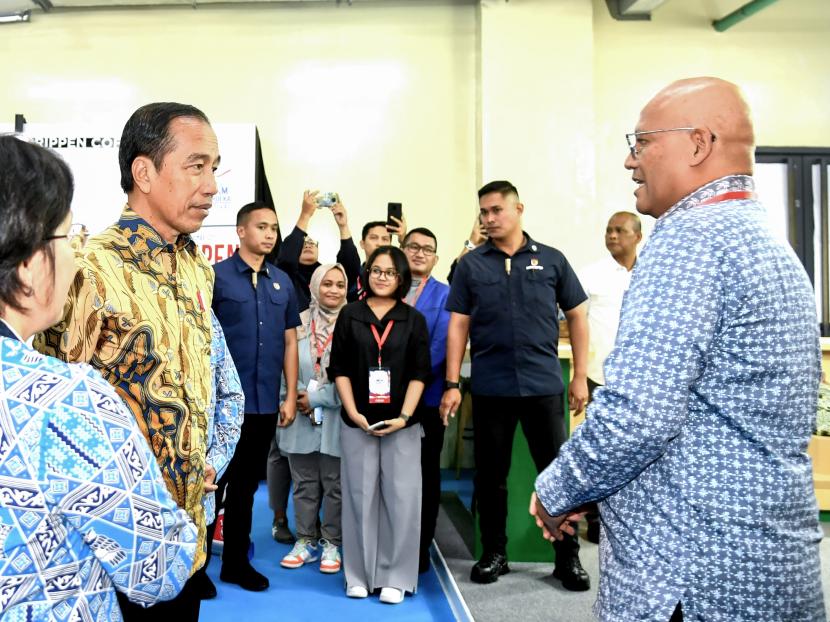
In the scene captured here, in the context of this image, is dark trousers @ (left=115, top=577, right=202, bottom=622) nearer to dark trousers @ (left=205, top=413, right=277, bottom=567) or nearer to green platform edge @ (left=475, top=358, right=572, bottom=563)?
dark trousers @ (left=205, top=413, right=277, bottom=567)

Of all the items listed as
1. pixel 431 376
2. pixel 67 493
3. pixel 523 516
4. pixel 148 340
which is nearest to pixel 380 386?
pixel 431 376

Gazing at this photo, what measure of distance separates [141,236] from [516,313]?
200 centimetres

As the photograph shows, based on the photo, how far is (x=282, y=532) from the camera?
3.73 metres

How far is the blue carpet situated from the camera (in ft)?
9.00

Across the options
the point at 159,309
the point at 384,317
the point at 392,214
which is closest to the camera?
the point at 159,309

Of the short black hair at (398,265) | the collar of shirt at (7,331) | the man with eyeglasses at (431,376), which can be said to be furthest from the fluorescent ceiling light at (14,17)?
the collar of shirt at (7,331)

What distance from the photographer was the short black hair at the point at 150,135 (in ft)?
4.52

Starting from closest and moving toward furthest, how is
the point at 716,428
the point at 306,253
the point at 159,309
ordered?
the point at 716,428
the point at 159,309
the point at 306,253

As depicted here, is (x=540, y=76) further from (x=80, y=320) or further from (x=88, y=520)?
(x=88, y=520)

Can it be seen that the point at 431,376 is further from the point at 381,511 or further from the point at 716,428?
the point at 716,428

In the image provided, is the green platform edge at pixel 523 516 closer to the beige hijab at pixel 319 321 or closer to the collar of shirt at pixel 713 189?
the beige hijab at pixel 319 321

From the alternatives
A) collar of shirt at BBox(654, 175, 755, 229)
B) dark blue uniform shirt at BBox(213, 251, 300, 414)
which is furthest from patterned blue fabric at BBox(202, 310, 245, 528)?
dark blue uniform shirt at BBox(213, 251, 300, 414)

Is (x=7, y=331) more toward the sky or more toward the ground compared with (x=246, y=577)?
more toward the sky

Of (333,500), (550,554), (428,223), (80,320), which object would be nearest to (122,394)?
(80,320)
